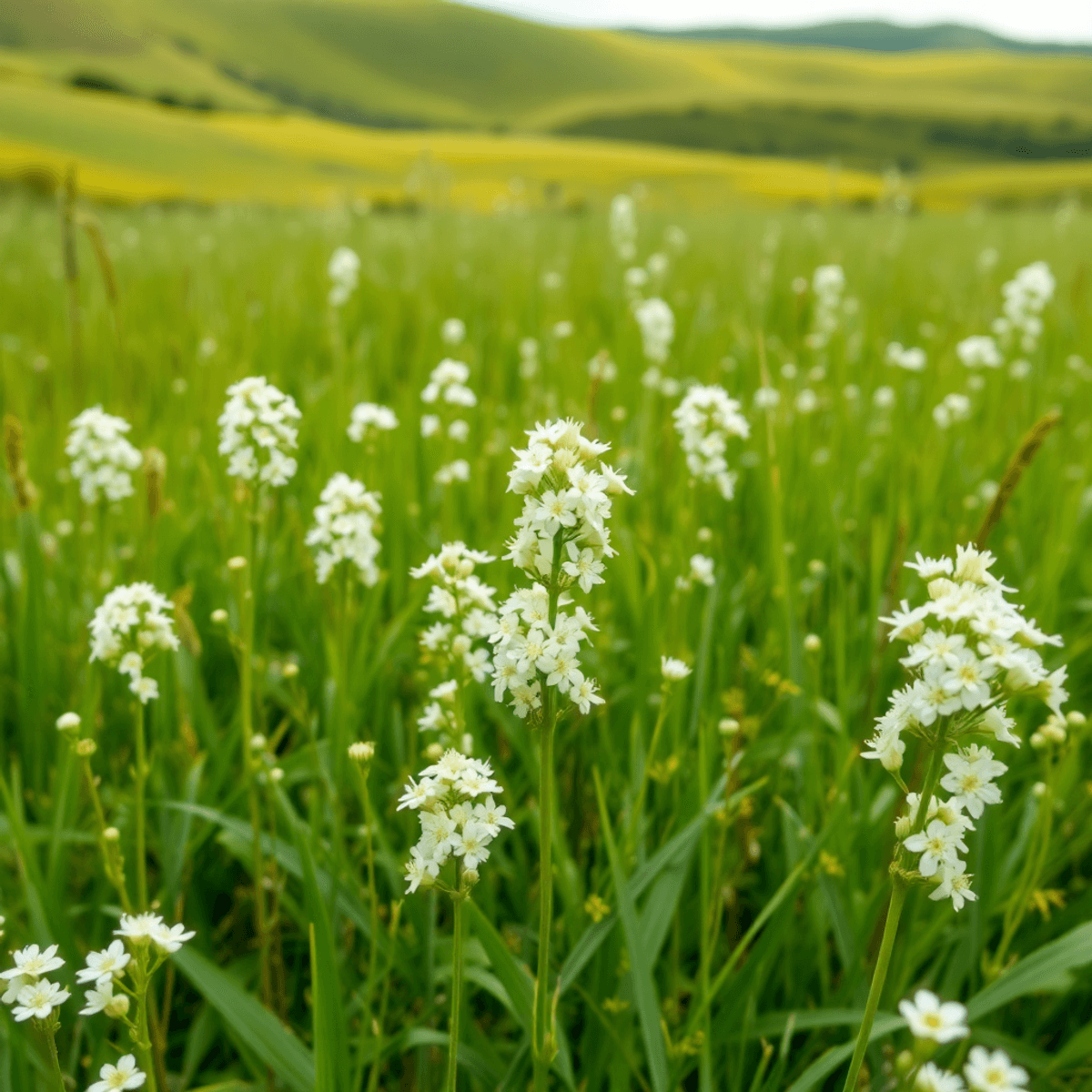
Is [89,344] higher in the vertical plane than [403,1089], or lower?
higher

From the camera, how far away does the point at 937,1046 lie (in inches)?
32.2

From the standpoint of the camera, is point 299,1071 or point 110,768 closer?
point 299,1071

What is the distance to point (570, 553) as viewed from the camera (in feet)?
3.80

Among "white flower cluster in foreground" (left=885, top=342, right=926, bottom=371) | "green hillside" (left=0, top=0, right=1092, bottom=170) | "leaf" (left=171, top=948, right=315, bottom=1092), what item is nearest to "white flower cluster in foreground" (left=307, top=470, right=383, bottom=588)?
"leaf" (left=171, top=948, right=315, bottom=1092)

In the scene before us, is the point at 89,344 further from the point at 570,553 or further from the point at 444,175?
the point at 570,553

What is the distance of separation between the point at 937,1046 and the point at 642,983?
82cm

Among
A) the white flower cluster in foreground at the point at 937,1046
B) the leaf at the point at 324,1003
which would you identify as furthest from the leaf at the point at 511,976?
the white flower cluster in foreground at the point at 937,1046

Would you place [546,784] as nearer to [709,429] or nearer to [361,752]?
[361,752]

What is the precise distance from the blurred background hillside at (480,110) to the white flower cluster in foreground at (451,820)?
20.3ft

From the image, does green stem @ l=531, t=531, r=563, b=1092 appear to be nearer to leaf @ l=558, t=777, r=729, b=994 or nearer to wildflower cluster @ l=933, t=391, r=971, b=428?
leaf @ l=558, t=777, r=729, b=994

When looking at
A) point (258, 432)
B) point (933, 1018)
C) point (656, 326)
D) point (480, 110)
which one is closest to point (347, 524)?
point (258, 432)

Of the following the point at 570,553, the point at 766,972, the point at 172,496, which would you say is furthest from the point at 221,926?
the point at 172,496

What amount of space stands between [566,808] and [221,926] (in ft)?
2.75

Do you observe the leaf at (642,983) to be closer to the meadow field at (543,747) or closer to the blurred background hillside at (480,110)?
the meadow field at (543,747)
